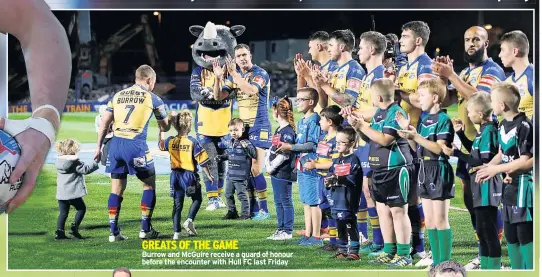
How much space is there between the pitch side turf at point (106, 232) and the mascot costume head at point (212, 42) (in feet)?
1.80

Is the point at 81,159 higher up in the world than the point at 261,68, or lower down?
lower down

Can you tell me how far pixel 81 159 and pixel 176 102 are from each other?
0.73 metres

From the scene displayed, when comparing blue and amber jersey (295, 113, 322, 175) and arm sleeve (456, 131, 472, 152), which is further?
blue and amber jersey (295, 113, 322, 175)

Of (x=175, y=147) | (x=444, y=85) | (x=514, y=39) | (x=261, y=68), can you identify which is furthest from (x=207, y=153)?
(x=514, y=39)

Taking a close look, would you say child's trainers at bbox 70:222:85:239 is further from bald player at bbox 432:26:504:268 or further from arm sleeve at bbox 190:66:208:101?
bald player at bbox 432:26:504:268

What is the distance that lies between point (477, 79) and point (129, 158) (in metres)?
2.29

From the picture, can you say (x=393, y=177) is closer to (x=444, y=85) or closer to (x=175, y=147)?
Result: (x=444, y=85)

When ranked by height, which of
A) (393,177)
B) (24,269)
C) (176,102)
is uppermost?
(176,102)

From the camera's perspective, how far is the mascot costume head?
595 cm

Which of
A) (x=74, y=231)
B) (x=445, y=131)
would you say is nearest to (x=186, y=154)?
(x=74, y=231)

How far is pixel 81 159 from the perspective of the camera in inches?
240

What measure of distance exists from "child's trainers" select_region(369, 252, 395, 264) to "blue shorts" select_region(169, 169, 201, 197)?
50.0 inches

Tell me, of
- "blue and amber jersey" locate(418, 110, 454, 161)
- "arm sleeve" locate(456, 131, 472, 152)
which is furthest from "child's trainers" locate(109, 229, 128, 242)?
"arm sleeve" locate(456, 131, 472, 152)

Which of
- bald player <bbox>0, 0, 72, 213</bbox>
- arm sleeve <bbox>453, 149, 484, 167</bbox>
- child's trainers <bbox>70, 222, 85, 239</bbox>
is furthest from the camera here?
child's trainers <bbox>70, 222, 85, 239</bbox>
